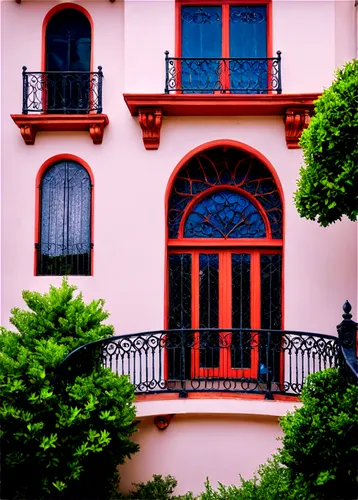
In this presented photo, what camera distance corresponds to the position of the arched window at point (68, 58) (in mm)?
10055

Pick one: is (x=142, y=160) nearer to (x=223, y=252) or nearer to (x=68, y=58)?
(x=223, y=252)

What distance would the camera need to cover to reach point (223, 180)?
1015 cm

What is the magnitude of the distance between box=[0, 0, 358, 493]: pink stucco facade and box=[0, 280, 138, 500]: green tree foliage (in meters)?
2.02

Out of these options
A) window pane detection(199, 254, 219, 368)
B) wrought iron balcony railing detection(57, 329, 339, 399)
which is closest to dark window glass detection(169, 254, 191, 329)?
window pane detection(199, 254, 219, 368)

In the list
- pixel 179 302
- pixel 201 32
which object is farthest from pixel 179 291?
pixel 201 32

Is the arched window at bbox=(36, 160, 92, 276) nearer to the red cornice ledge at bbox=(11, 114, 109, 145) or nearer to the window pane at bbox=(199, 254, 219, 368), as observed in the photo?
the red cornice ledge at bbox=(11, 114, 109, 145)

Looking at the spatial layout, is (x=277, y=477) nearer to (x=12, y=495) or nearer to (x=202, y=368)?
(x=202, y=368)

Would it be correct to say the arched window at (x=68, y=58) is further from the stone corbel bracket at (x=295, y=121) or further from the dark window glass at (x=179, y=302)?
the stone corbel bracket at (x=295, y=121)

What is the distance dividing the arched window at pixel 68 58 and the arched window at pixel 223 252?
2.40 m

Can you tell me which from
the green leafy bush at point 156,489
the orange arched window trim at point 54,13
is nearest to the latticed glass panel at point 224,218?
the orange arched window trim at point 54,13

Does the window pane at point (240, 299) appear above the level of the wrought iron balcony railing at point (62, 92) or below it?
below

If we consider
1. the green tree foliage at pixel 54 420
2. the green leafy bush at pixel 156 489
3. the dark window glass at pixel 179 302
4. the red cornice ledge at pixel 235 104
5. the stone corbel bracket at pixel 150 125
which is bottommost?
the green leafy bush at pixel 156 489

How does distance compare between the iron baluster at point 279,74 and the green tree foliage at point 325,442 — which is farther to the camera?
the iron baluster at point 279,74

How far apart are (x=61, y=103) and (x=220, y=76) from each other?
2.96 meters
